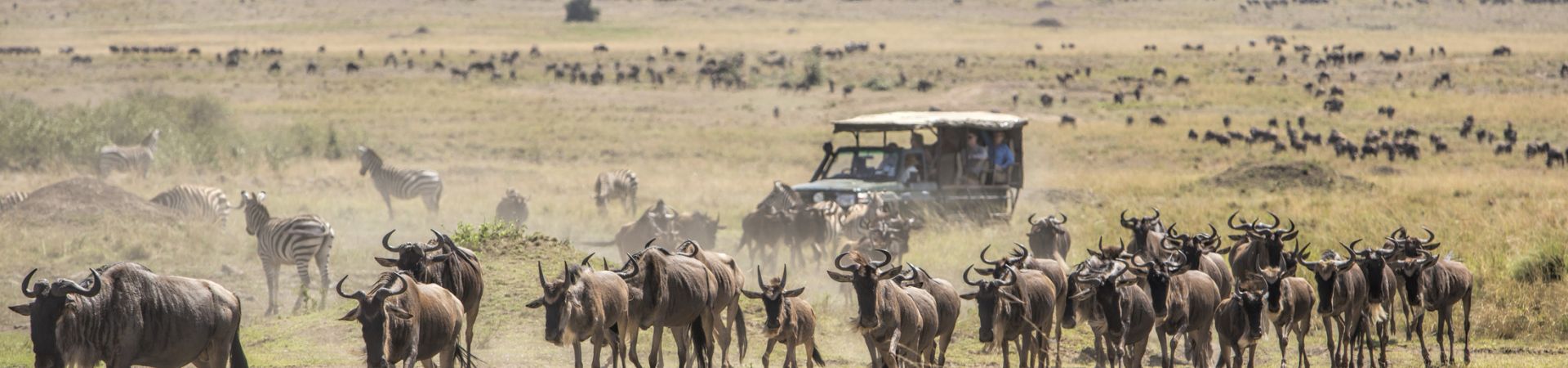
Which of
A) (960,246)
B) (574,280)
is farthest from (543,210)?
(574,280)

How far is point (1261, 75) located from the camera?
64.8 meters

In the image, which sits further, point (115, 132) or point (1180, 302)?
point (115, 132)

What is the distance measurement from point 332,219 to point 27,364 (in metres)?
13.3

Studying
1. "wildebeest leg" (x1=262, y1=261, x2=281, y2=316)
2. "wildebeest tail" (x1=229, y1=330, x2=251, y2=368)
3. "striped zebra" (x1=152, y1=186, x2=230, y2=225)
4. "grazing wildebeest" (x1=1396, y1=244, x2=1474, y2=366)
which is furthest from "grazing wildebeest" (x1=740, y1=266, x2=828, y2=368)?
"striped zebra" (x1=152, y1=186, x2=230, y2=225)

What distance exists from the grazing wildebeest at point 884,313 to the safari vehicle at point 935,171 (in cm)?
957

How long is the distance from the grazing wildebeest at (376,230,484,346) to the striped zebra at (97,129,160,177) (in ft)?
74.8

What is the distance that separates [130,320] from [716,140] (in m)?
33.8

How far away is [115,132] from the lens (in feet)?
122

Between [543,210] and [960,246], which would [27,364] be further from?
[543,210]

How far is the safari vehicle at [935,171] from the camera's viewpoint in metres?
21.2

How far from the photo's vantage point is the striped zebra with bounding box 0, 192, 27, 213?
74.3 ft

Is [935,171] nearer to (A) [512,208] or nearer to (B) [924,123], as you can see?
(B) [924,123]

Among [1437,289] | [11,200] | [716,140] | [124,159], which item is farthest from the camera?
[716,140]

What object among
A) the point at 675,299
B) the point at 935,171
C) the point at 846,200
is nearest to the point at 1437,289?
the point at 675,299
